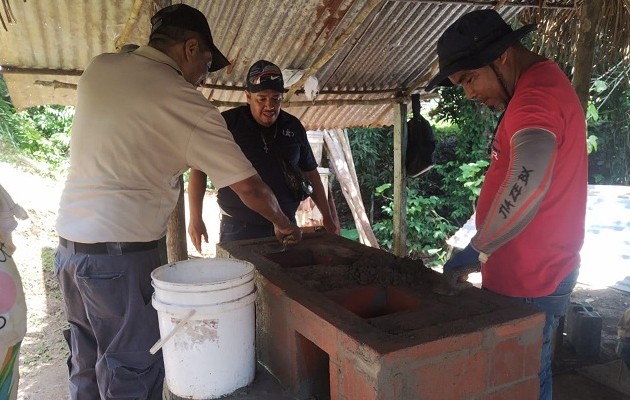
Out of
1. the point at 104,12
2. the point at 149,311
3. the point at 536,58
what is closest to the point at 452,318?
the point at 536,58

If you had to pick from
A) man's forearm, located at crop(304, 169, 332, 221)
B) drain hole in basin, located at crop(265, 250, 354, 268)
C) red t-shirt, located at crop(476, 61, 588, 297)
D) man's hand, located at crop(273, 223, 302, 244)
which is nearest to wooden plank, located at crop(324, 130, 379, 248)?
man's forearm, located at crop(304, 169, 332, 221)

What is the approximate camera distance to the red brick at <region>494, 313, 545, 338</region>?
1.63 metres

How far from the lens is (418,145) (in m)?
5.33

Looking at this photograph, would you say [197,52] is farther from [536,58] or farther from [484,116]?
[484,116]

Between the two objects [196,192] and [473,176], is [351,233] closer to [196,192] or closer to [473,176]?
[473,176]

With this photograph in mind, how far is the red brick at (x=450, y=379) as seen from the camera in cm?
149

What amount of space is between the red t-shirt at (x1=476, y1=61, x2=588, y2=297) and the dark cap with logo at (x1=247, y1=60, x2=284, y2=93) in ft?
5.33

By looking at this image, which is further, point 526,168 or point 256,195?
point 256,195

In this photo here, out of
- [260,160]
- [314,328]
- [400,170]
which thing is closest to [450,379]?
[314,328]

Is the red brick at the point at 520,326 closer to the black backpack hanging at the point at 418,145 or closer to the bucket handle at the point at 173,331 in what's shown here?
the bucket handle at the point at 173,331

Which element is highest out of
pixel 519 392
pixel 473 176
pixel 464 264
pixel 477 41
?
pixel 477 41

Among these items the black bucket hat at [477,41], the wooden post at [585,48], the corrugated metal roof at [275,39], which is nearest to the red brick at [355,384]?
the black bucket hat at [477,41]

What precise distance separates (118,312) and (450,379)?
135 cm

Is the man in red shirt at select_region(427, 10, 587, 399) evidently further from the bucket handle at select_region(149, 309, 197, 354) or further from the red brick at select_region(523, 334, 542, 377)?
the bucket handle at select_region(149, 309, 197, 354)
